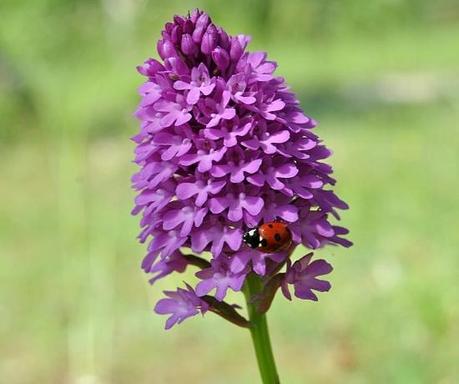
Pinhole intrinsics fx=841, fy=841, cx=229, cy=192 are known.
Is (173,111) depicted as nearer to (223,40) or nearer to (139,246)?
(223,40)

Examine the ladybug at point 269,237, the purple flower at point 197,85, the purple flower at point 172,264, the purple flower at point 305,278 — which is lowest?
the purple flower at point 305,278

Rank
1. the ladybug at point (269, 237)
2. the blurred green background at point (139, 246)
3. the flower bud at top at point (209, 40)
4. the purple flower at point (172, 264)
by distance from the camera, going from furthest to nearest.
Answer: the blurred green background at point (139, 246), the purple flower at point (172, 264), the flower bud at top at point (209, 40), the ladybug at point (269, 237)

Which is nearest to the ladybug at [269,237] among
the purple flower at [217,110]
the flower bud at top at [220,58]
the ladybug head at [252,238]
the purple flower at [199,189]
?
the ladybug head at [252,238]

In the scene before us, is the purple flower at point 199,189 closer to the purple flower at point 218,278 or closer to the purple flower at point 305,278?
the purple flower at point 218,278

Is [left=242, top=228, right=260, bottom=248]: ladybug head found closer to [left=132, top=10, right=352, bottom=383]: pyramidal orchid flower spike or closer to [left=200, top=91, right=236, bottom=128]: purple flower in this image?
[left=132, top=10, right=352, bottom=383]: pyramidal orchid flower spike

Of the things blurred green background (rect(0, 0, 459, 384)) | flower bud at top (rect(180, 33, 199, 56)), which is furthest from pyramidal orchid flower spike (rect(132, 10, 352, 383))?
blurred green background (rect(0, 0, 459, 384))

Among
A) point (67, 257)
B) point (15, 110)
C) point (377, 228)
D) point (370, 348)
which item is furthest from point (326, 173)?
point (15, 110)

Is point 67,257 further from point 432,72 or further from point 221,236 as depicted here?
point 432,72
